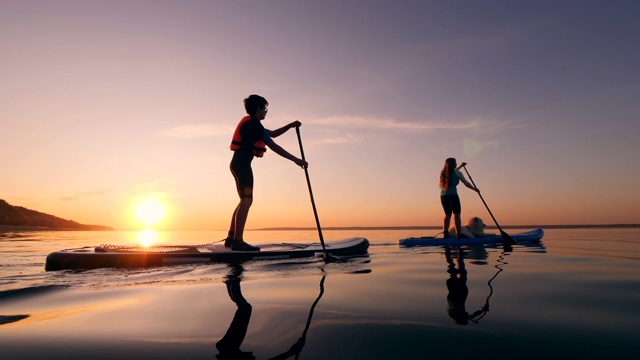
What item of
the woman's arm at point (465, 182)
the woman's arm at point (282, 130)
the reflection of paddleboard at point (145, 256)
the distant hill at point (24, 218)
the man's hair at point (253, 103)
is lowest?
the reflection of paddleboard at point (145, 256)

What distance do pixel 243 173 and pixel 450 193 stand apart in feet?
23.8

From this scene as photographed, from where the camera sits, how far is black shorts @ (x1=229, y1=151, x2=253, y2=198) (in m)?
6.66

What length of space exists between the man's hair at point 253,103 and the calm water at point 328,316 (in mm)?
3468

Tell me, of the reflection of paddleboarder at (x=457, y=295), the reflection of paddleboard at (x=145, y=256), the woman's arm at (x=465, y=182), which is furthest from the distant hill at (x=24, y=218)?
the reflection of paddleboarder at (x=457, y=295)

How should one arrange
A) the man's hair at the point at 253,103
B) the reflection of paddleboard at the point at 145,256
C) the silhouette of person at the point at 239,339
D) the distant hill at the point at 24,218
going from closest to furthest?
the silhouette of person at the point at 239,339, the reflection of paddleboard at the point at 145,256, the man's hair at the point at 253,103, the distant hill at the point at 24,218

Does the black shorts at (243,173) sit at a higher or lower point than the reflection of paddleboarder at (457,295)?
higher

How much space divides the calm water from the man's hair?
11.4 feet

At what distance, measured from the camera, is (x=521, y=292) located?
3385 mm

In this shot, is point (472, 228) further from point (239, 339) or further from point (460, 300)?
point (239, 339)

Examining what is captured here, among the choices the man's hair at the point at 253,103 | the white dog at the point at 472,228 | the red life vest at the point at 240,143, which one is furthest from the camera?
Answer: the white dog at the point at 472,228

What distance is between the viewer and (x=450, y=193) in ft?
36.7

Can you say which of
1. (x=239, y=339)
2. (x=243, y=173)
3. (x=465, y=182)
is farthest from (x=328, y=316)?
(x=465, y=182)

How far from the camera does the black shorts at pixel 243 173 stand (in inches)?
262

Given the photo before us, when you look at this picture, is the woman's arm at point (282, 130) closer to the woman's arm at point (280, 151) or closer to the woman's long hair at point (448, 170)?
the woman's arm at point (280, 151)
